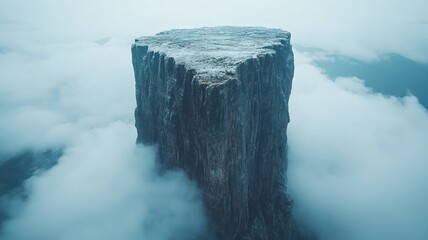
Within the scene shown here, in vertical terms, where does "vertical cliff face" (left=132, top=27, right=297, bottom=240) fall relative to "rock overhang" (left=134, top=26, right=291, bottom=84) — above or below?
below

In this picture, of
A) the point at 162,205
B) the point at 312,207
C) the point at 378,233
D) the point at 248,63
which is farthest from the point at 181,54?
the point at 378,233

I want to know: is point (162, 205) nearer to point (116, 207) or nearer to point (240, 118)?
point (116, 207)

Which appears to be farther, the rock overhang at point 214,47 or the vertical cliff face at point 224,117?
the rock overhang at point 214,47

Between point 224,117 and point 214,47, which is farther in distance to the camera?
point 214,47

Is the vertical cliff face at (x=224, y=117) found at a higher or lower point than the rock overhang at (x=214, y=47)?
lower

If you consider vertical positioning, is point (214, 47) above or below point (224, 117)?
above

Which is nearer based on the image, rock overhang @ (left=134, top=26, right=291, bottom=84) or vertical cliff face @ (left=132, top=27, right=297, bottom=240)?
vertical cliff face @ (left=132, top=27, right=297, bottom=240)

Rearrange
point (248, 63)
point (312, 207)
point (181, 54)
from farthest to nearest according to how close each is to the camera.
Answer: point (312, 207) < point (181, 54) < point (248, 63)

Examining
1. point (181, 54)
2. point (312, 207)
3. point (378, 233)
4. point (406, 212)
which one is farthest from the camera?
point (406, 212)
